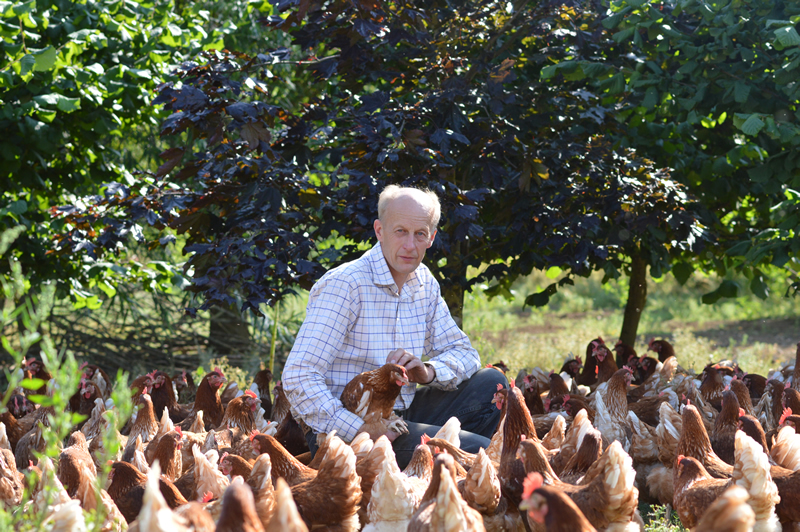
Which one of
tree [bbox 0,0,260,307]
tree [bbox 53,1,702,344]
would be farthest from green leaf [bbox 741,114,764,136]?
tree [bbox 0,0,260,307]

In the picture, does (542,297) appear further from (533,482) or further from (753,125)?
(533,482)

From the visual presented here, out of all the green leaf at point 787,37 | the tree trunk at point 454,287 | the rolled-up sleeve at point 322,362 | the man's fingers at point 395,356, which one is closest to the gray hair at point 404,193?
the rolled-up sleeve at point 322,362

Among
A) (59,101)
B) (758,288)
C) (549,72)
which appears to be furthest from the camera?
(758,288)

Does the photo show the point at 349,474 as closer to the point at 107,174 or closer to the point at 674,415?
the point at 674,415

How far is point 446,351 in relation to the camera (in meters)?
3.77

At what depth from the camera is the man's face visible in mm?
3395

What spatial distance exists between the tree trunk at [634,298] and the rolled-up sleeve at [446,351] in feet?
9.63

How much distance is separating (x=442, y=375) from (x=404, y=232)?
76 cm

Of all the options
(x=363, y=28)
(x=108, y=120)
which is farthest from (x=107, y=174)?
(x=363, y=28)

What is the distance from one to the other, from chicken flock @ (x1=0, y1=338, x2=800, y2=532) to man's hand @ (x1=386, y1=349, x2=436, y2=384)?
174 mm

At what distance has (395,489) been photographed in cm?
260

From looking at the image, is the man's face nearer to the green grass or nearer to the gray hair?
the gray hair

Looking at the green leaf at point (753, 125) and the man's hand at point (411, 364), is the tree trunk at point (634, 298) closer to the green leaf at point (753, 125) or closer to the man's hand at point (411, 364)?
the green leaf at point (753, 125)

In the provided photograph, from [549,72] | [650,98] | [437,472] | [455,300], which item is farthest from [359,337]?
[650,98]
